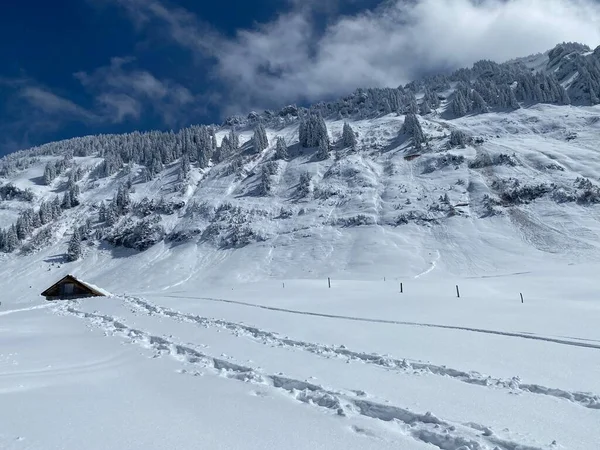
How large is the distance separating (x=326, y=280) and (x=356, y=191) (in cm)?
4634

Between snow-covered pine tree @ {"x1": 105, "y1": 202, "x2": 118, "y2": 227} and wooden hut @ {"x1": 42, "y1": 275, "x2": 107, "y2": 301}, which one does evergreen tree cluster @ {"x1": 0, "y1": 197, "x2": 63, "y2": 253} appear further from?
wooden hut @ {"x1": 42, "y1": 275, "x2": 107, "y2": 301}

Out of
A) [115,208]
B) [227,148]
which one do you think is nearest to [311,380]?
[115,208]

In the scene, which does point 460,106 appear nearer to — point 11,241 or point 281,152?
point 281,152

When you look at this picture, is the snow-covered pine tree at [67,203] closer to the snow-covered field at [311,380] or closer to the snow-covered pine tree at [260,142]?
the snow-covered pine tree at [260,142]

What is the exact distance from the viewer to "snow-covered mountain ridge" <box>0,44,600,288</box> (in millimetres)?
63719

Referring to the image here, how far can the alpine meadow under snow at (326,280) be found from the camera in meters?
7.19

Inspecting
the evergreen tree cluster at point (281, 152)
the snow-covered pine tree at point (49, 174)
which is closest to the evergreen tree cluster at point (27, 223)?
the snow-covered pine tree at point (49, 174)

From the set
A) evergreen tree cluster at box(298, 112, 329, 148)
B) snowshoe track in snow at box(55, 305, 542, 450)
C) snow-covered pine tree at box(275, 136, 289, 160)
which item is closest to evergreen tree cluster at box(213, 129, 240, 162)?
snow-covered pine tree at box(275, 136, 289, 160)

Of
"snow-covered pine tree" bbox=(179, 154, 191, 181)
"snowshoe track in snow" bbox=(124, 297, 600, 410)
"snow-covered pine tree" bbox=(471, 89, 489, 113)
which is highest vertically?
"snow-covered pine tree" bbox=(471, 89, 489, 113)

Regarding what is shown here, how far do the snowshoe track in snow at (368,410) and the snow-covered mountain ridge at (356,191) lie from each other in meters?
47.8

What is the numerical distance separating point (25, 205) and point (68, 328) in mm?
118421

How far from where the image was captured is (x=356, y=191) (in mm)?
87812

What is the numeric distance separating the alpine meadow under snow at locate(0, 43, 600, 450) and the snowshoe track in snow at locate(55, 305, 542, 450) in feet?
0.15

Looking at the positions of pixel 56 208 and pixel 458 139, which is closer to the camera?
pixel 458 139
